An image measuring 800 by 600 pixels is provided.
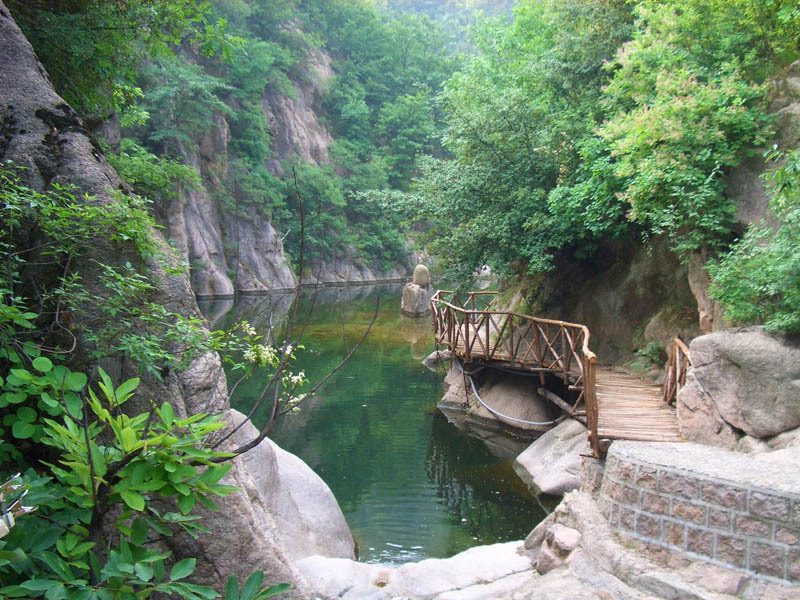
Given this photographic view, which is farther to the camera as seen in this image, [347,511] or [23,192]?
[347,511]

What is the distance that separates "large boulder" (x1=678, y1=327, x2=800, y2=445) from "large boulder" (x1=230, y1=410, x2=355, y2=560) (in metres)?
4.17

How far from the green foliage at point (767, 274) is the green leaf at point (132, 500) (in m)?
5.37

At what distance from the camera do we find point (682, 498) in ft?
13.3

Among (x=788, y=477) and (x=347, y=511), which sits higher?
(x=788, y=477)

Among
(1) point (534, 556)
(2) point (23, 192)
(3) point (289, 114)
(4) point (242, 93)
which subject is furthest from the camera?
(3) point (289, 114)

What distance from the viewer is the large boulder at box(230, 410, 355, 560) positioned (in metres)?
6.00

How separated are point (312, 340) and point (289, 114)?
25.4 m

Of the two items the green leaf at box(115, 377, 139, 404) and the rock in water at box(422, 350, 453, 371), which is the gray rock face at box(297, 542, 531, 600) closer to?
the green leaf at box(115, 377, 139, 404)

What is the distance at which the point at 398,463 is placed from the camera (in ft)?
31.9

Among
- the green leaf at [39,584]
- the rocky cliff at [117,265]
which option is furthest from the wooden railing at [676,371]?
the green leaf at [39,584]

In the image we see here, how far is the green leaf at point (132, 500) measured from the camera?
1.98 m

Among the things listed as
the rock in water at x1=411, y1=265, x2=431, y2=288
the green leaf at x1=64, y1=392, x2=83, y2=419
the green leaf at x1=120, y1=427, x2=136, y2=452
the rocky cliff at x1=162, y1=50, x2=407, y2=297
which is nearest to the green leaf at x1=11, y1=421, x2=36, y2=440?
the green leaf at x1=64, y1=392, x2=83, y2=419

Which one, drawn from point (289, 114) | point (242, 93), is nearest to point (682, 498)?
point (242, 93)

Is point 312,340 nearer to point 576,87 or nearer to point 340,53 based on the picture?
point 576,87
